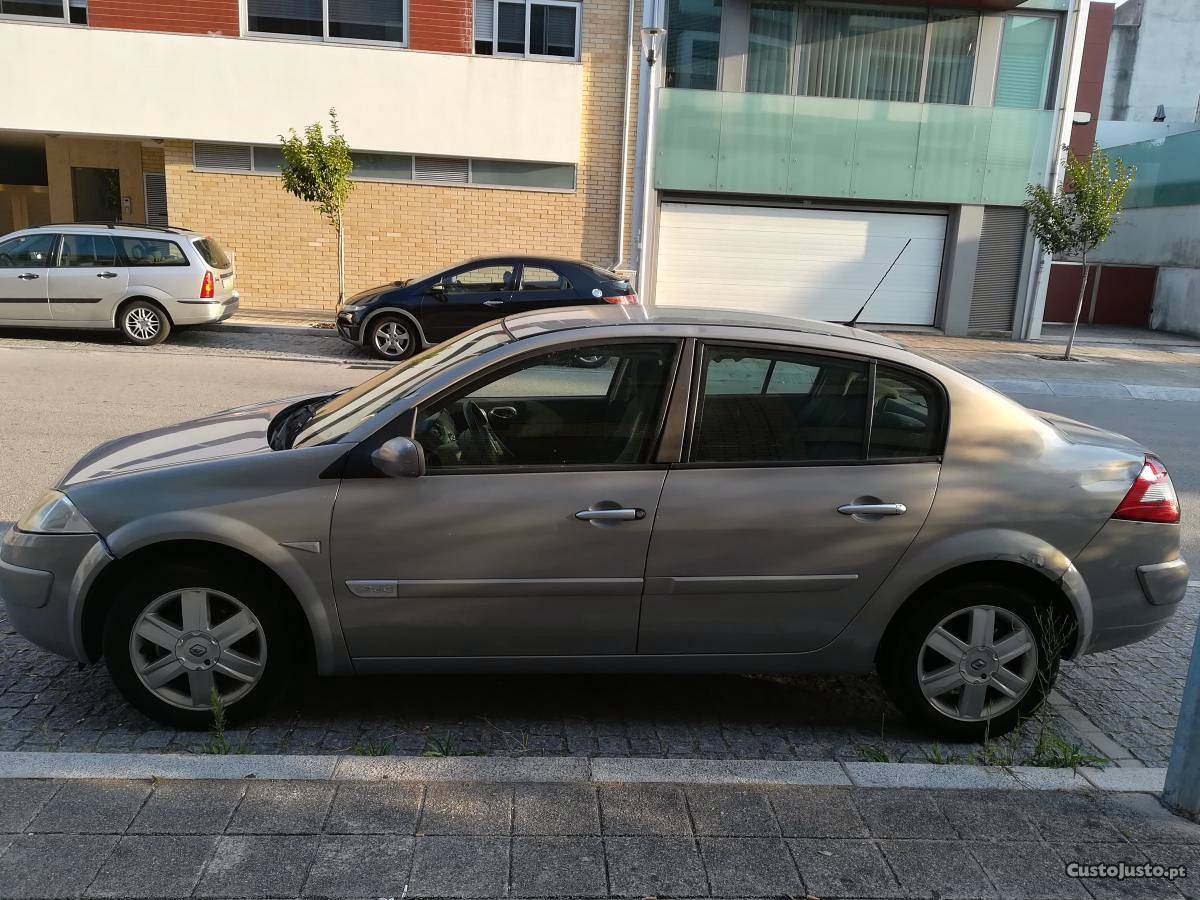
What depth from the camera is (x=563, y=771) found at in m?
3.32

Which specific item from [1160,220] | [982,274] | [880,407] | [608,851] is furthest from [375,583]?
[1160,220]

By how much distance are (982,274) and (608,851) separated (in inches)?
759

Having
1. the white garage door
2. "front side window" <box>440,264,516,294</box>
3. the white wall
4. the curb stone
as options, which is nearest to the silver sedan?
the curb stone

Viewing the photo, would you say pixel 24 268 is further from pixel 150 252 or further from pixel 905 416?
pixel 905 416

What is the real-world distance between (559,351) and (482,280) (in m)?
10.3

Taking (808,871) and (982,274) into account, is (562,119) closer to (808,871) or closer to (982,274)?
(982,274)

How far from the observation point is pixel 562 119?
18.5 meters

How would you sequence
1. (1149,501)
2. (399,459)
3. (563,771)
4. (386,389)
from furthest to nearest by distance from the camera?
(386,389), (1149,501), (399,459), (563,771)

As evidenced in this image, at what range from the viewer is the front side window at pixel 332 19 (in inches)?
712

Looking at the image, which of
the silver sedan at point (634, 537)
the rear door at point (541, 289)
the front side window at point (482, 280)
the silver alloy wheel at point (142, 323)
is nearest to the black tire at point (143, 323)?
the silver alloy wheel at point (142, 323)

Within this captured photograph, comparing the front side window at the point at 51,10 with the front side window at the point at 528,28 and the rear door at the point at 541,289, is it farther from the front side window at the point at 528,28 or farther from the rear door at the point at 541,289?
the rear door at the point at 541,289

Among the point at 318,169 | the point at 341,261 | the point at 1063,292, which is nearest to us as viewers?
the point at 318,169

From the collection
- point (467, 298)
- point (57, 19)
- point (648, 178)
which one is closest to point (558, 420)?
point (467, 298)

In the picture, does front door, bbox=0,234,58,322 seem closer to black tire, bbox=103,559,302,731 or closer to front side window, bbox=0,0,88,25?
front side window, bbox=0,0,88,25
